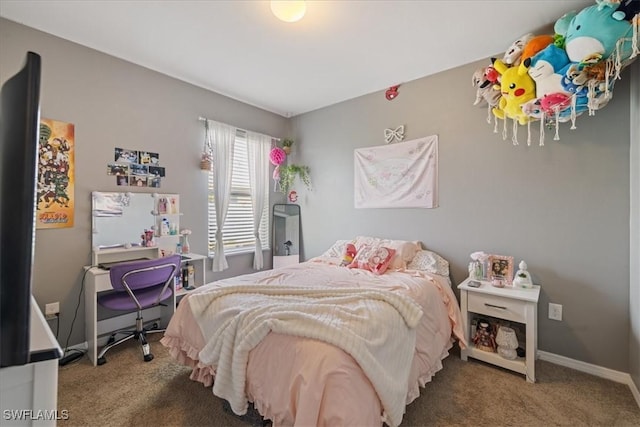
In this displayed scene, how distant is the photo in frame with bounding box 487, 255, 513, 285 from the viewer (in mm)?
2346

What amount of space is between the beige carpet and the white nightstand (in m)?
0.08

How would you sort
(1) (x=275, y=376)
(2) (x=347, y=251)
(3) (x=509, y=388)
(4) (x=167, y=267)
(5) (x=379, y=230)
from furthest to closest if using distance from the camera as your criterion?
(5) (x=379, y=230)
(2) (x=347, y=251)
(4) (x=167, y=267)
(3) (x=509, y=388)
(1) (x=275, y=376)

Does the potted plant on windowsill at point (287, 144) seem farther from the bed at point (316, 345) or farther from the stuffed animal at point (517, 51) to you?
the stuffed animal at point (517, 51)

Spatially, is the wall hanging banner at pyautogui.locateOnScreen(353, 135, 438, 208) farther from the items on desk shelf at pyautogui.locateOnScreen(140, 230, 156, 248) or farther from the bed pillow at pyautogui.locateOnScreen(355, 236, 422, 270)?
the items on desk shelf at pyautogui.locateOnScreen(140, 230, 156, 248)

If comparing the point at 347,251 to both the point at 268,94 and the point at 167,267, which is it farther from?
the point at 268,94

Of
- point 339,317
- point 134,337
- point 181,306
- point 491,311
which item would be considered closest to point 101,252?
point 134,337

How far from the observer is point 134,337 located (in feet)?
8.34

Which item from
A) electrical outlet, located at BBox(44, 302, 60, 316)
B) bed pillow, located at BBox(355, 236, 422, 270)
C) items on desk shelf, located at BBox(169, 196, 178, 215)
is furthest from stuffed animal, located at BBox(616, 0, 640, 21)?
electrical outlet, located at BBox(44, 302, 60, 316)

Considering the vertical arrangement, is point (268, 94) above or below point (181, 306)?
above

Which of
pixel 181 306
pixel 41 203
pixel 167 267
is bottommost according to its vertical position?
pixel 181 306

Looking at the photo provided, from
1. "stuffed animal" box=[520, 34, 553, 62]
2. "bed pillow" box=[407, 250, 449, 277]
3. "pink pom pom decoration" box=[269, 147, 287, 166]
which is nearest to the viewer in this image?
"stuffed animal" box=[520, 34, 553, 62]

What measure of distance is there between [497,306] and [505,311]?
0.19 ft

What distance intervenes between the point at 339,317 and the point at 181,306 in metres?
1.18

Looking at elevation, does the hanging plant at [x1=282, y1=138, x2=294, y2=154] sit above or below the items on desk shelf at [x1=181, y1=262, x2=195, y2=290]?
above
